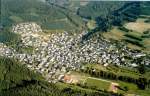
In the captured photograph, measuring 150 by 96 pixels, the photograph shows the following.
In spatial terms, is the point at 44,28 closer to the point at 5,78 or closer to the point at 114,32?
the point at 114,32

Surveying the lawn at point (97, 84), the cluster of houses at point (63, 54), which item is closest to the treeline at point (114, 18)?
the cluster of houses at point (63, 54)

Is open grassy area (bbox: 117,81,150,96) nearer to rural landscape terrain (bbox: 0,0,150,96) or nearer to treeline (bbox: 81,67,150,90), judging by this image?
rural landscape terrain (bbox: 0,0,150,96)

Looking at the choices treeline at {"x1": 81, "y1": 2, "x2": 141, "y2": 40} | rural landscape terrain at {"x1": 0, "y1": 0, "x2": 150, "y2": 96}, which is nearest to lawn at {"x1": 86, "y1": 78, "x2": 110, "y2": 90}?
rural landscape terrain at {"x1": 0, "y1": 0, "x2": 150, "y2": 96}

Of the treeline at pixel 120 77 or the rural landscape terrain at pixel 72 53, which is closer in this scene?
the rural landscape terrain at pixel 72 53

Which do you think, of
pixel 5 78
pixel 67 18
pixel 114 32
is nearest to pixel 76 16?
pixel 67 18

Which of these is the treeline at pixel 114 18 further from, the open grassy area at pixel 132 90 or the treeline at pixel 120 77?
the open grassy area at pixel 132 90
